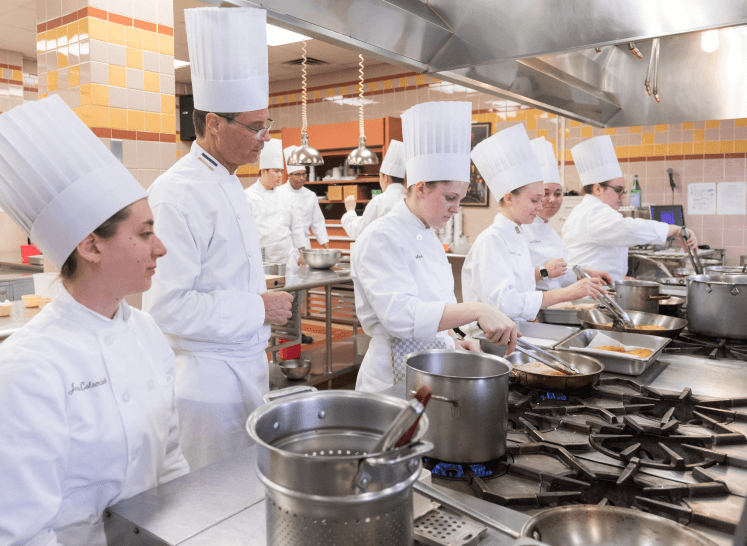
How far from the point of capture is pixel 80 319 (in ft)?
3.79

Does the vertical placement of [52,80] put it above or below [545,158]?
above

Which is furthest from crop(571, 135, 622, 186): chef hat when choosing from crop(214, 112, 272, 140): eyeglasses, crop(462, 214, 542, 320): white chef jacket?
crop(214, 112, 272, 140): eyeglasses

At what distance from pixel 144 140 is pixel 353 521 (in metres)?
3.74

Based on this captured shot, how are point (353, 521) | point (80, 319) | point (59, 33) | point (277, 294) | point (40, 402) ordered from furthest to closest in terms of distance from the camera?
1. point (59, 33)
2. point (277, 294)
3. point (80, 319)
4. point (40, 402)
5. point (353, 521)

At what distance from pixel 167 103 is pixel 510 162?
8.14 feet

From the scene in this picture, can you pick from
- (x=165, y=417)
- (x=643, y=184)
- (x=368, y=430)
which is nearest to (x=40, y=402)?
(x=165, y=417)

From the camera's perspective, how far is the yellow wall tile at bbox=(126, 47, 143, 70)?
146 inches

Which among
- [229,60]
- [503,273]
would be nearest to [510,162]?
[503,273]

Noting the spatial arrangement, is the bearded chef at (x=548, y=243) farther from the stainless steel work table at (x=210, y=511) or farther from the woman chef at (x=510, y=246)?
the stainless steel work table at (x=210, y=511)

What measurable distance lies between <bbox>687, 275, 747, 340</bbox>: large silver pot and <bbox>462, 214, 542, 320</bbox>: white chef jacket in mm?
626

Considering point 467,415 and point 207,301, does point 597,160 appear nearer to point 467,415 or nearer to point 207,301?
point 207,301

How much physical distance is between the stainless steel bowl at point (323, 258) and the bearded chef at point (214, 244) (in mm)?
3130

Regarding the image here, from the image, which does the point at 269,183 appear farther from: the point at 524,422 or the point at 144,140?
the point at 524,422

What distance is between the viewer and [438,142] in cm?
216
